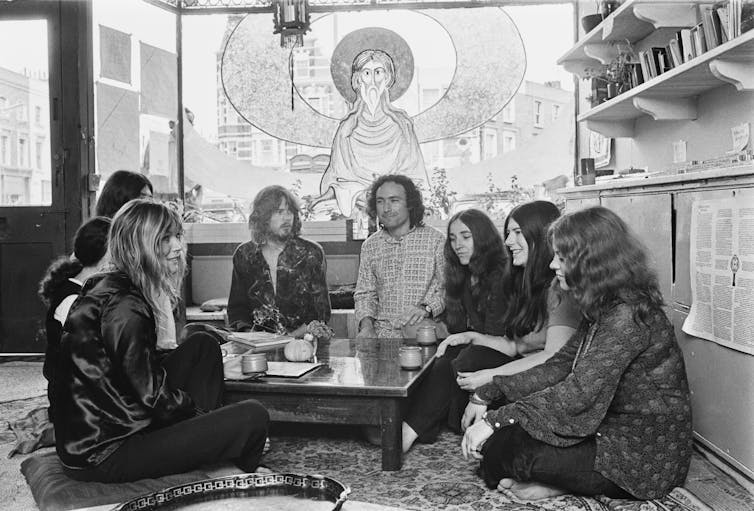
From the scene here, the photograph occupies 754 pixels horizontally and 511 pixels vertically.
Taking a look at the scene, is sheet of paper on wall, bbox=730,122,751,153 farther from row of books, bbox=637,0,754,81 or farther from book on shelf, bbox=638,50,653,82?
book on shelf, bbox=638,50,653,82

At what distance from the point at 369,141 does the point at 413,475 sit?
3.95m

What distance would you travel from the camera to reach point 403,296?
13.9 feet

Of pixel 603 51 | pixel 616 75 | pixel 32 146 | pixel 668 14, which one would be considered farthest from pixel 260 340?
pixel 32 146

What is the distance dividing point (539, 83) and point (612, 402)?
14.0ft

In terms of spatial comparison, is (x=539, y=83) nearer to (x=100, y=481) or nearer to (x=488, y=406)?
(x=488, y=406)

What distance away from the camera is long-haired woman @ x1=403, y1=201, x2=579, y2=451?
10.2ft

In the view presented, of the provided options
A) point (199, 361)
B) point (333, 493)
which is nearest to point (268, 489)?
point (333, 493)

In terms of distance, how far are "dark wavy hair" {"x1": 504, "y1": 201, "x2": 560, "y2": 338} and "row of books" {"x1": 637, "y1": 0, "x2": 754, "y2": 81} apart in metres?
0.98

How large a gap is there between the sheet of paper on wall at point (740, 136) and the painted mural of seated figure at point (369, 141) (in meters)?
3.12

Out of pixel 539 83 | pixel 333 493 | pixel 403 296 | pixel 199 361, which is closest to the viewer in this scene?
pixel 333 493

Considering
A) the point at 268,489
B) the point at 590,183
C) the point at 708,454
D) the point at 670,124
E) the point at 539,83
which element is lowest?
the point at 708,454

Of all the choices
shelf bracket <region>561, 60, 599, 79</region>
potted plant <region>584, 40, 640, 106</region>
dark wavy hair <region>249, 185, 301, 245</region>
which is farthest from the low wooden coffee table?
shelf bracket <region>561, 60, 599, 79</region>

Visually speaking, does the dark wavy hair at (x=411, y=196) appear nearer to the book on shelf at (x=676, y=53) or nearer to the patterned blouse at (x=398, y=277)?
the patterned blouse at (x=398, y=277)

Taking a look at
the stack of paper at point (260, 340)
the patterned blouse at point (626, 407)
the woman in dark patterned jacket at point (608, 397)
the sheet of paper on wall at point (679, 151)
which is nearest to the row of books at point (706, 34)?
the sheet of paper on wall at point (679, 151)
